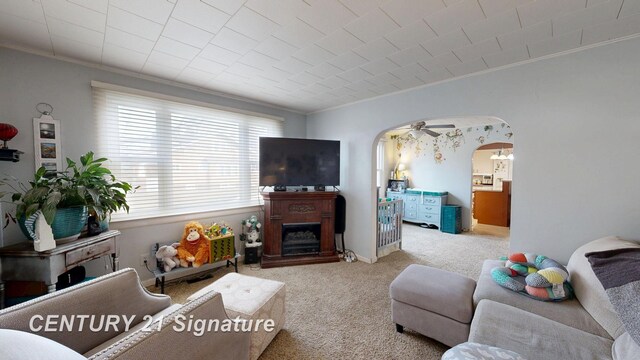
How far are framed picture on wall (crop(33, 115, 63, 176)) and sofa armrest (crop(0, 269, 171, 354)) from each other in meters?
1.58

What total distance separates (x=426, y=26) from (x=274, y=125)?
2.68 m

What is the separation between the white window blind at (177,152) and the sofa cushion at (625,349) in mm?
3613

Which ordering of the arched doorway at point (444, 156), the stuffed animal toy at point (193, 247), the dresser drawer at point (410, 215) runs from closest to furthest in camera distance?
the stuffed animal toy at point (193, 247), the arched doorway at point (444, 156), the dresser drawer at point (410, 215)

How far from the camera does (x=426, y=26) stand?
1.69 meters

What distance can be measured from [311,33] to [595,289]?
2523 mm

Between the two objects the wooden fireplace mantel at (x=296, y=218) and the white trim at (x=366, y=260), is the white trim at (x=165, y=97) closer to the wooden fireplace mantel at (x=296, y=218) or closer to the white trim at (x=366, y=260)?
the wooden fireplace mantel at (x=296, y=218)

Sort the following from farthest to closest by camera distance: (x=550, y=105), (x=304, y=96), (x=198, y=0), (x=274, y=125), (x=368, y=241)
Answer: (x=274, y=125)
(x=368, y=241)
(x=304, y=96)
(x=550, y=105)
(x=198, y=0)

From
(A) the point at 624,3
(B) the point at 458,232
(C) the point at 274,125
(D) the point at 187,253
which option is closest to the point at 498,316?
(A) the point at 624,3

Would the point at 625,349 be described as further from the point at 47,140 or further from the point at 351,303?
the point at 47,140

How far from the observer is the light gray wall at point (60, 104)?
6.59 feet

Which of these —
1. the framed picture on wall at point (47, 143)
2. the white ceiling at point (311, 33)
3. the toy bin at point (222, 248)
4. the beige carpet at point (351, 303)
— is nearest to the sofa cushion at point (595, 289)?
the beige carpet at point (351, 303)

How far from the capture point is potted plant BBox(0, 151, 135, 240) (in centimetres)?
163

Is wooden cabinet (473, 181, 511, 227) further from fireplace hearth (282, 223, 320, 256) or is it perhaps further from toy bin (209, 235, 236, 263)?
toy bin (209, 235, 236, 263)

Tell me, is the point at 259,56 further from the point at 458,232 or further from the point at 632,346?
the point at 458,232
